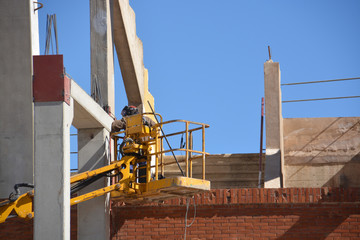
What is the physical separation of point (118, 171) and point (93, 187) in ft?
2.93

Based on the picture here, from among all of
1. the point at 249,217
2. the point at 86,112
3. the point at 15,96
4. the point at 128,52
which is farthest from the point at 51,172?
the point at 128,52

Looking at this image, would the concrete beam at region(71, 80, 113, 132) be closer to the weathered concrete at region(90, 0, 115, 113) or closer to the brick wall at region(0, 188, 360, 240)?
the weathered concrete at region(90, 0, 115, 113)

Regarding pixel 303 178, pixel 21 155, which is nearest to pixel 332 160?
pixel 303 178

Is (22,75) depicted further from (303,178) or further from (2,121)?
(303,178)

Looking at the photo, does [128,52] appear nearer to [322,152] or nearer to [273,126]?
[273,126]

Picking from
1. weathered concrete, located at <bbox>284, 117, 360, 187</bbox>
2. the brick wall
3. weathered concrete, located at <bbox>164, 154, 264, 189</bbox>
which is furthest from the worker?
weathered concrete, located at <bbox>284, 117, 360, 187</bbox>

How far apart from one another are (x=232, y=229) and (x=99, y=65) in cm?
465

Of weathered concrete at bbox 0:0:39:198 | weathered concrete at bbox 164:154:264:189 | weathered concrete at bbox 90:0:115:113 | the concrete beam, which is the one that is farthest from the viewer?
weathered concrete at bbox 164:154:264:189

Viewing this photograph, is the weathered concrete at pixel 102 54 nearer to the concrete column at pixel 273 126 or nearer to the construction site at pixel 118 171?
the construction site at pixel 118 171

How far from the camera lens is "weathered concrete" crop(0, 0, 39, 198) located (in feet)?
47.5

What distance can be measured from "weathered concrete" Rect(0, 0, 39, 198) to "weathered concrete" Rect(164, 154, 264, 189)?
399 cm

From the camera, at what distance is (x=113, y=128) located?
14164 millimetres

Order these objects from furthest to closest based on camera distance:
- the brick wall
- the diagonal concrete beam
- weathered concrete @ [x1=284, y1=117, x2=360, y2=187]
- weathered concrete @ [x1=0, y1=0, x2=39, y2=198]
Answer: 1. the diagonal concrete beam
2. weathered concrete @ [x1=284, y1=117, x2=360, y2=187]
3. weathered concrete @ [x1=0, y1=0, x2=39, y2=198]
4. the brick wall

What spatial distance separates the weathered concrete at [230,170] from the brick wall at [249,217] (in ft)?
10.4
